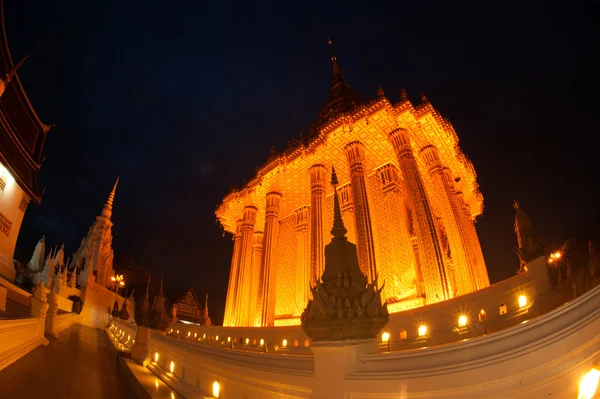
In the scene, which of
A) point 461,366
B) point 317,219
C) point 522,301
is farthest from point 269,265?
point 461,366

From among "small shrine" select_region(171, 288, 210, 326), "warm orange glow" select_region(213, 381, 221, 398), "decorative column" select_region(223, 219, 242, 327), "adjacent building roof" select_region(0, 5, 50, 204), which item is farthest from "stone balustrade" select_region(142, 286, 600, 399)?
"small shrine" select_region(171, 288, 210, 326)

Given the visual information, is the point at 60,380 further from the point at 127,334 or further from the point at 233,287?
the point at 233,287

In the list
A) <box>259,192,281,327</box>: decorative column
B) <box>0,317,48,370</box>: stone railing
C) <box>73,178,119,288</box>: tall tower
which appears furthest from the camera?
<box>73,178,119,288</box>: tall tower

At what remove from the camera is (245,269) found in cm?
1741

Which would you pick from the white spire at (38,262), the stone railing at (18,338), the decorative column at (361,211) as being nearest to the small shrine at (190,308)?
the white spire at (38,262)

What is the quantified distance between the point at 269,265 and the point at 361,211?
242 inches

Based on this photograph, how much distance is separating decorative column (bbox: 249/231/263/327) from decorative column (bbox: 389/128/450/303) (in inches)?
333

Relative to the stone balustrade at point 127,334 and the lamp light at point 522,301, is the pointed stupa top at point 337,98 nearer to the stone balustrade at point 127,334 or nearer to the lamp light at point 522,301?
the stone balustrade at point 127,334

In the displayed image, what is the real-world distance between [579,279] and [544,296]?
3.02ft

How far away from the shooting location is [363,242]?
11.2 metres

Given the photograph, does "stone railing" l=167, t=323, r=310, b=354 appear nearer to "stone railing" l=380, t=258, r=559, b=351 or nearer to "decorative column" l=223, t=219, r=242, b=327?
"stone railing" l=380, t=258, r=559, b=351

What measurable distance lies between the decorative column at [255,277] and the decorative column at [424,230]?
8.46m

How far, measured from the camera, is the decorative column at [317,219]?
1231cm

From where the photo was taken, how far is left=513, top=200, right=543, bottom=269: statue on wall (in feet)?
16.2
